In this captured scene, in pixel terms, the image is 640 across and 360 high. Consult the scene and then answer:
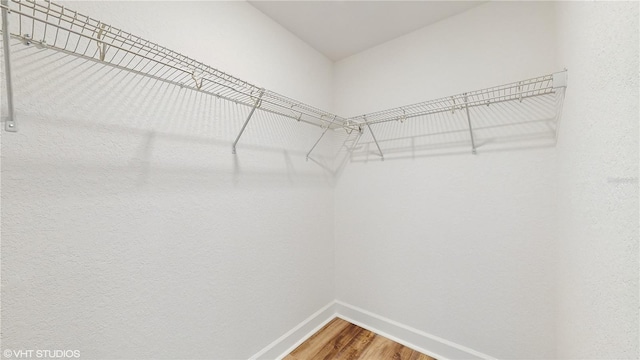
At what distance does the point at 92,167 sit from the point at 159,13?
0.79 metres

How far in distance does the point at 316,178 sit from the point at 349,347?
131 cm

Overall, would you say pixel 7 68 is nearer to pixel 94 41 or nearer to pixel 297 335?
pixel 94 41

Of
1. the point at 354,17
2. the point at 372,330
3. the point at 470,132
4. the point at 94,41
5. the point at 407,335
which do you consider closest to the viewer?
the point at 94,41

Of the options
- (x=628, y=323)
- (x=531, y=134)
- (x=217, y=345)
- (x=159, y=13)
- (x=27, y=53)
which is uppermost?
(x=159, y=13)

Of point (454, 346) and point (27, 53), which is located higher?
point (27, 53)

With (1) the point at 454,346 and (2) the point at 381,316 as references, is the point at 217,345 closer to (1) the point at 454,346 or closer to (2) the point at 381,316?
(2) the point at 381,316

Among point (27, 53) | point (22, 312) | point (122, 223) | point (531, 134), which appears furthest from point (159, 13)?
point (531, 134)

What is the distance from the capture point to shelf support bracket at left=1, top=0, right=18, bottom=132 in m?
0.60

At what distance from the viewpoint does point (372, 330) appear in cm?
195

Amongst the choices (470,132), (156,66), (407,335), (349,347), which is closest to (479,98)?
(470,132)

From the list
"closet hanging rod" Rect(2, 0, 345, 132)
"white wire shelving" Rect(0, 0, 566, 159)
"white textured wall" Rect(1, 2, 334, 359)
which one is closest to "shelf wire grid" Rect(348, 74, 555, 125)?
"white wire shelving" Rect(0, 0, 566, 159)

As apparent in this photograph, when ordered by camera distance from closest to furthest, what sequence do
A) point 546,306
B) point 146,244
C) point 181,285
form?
point 146,244, point 181,285, point 546,306

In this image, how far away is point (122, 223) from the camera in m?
1.01

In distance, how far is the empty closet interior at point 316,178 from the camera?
788mm
